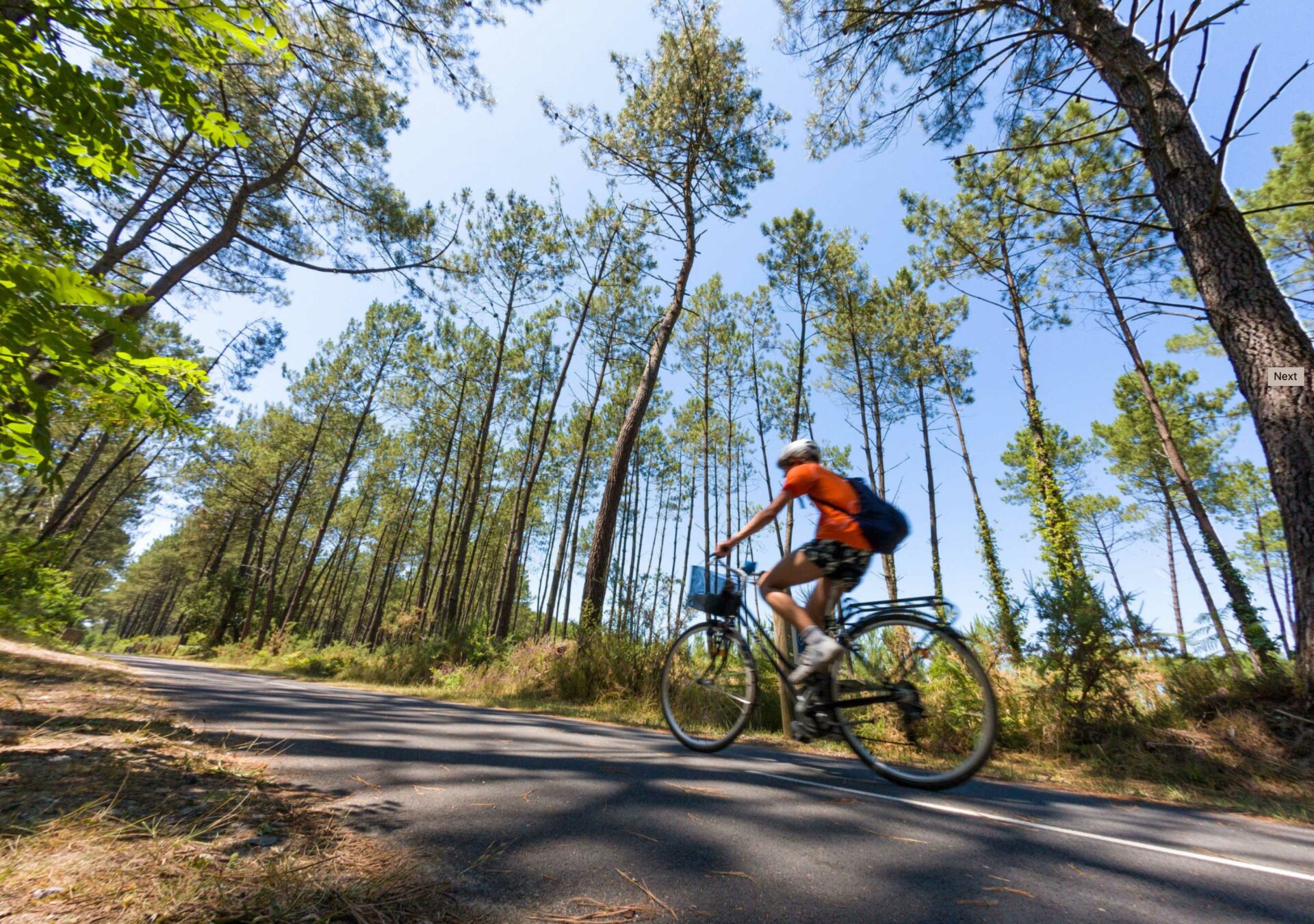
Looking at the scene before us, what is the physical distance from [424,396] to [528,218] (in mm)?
9320

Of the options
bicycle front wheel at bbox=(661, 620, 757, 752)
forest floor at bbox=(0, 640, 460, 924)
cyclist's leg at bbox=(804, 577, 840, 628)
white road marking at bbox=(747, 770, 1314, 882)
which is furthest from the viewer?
bicycle front wheel at bbox=(661, 620, 757, 752)

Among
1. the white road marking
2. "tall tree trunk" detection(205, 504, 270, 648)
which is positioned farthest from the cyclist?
"tall tree trunk" detection(205, 504, 270, 648)

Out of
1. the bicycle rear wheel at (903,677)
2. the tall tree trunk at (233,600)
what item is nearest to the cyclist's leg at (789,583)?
the bicycle rear wheel at (903,677)

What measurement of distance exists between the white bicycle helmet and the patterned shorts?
532 millimetres

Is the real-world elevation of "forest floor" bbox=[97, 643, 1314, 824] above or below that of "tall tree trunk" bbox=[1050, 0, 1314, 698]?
below

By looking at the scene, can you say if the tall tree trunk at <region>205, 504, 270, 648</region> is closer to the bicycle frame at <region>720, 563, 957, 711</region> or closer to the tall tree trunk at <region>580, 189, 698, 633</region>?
the tall tree trunk at <region>580, 189, 698, 633</region>

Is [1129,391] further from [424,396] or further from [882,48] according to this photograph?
[424,396]

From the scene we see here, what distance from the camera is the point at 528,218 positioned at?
15266 millimetres

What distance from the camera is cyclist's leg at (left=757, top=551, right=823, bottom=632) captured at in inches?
119

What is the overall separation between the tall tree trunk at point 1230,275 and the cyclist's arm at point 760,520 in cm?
406

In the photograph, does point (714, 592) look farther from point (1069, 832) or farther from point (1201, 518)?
point (1201, 518)

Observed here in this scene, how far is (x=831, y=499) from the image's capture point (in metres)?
2.91

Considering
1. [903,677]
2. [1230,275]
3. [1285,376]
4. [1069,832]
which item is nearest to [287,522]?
[903,677]

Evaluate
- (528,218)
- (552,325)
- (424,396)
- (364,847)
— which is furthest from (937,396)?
(364,847)
